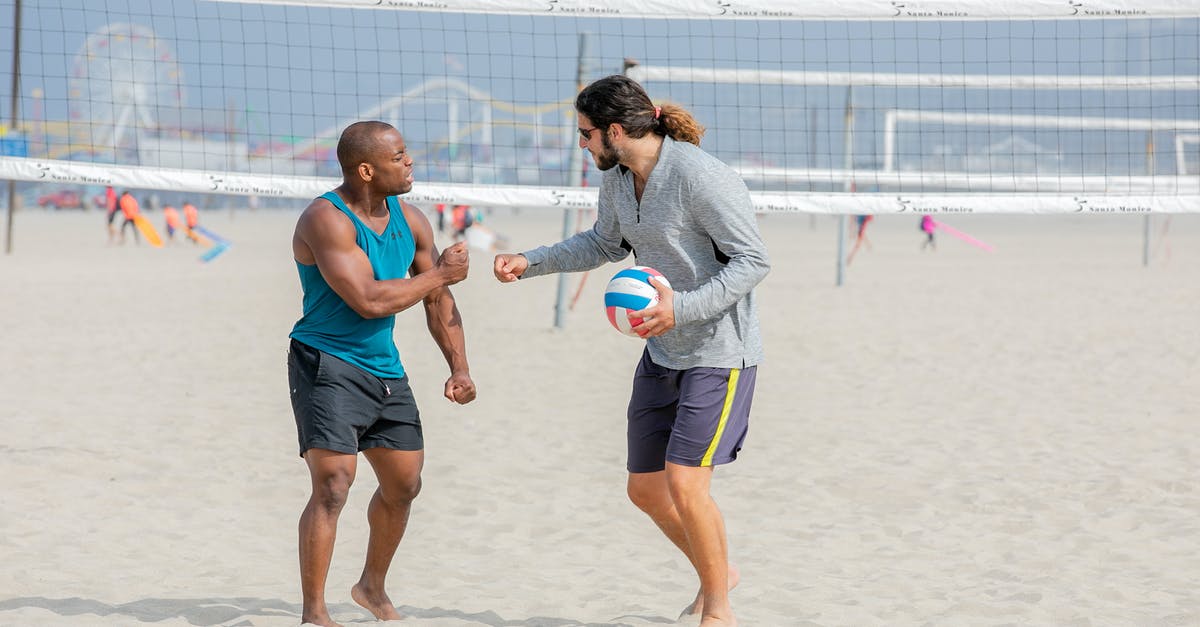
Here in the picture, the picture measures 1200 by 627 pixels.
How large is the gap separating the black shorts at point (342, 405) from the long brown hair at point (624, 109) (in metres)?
0.87

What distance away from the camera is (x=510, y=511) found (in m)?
4.98

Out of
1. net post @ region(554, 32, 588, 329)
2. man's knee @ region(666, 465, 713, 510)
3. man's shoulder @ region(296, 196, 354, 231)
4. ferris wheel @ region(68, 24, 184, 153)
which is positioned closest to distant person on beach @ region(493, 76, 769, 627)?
man's knee @ region(666, 465, 713, 510)

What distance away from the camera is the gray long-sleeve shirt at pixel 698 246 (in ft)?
10.2

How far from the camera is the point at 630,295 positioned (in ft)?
10.2

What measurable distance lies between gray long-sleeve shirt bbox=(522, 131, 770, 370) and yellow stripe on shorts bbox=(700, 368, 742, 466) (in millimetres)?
41

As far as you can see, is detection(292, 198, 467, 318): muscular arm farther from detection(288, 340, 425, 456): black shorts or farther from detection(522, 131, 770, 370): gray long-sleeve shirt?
detection(522, 131, 770, 370): gray long-sleeve shirt

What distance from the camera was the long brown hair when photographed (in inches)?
123

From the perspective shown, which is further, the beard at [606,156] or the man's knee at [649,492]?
the man's knee at [649,492]

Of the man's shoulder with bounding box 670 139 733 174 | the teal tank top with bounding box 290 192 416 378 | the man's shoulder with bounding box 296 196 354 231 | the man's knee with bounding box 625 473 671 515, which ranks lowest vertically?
the man's knee with bounding box 625 473 671 515

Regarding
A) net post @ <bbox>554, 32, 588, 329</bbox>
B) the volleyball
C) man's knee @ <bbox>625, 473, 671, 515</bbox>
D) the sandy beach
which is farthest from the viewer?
net post @ <bbox>554, 32, 588, 329</bbox>

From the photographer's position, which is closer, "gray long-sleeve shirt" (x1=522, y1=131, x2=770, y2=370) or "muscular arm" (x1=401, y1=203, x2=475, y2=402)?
"gray long-sleeve shirt" (x1=522, y1=131, x2=770, y2=370)

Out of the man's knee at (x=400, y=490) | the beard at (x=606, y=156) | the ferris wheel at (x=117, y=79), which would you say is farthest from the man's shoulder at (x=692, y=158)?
the ferris wheel at (x=117, y=79)

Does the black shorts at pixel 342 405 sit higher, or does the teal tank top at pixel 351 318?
the teal tank top at pixel 351 318

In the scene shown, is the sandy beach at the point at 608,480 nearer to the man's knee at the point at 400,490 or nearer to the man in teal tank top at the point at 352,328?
the man's knee at the point at 400,490
